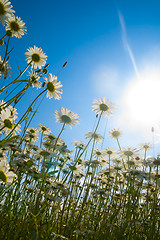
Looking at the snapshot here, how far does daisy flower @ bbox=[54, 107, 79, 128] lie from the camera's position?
2.69m

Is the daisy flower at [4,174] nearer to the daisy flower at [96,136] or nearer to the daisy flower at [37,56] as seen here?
the daisy flower at [37,56]

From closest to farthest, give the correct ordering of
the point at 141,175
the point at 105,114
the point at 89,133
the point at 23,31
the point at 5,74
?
the point at 5,74 → the point at 23,31 → the point at 141,175 → the point at 105,114 → the point at 89,133

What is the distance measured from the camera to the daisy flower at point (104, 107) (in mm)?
3287

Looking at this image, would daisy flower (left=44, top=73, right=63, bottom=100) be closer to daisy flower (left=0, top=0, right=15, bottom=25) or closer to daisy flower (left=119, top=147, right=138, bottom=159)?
daisy flower (left=0, top=0, right=15, bottom=25)

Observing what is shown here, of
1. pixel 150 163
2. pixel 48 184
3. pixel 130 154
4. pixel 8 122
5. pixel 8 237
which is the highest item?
pixel 130 154

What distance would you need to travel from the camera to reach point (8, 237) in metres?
1.55

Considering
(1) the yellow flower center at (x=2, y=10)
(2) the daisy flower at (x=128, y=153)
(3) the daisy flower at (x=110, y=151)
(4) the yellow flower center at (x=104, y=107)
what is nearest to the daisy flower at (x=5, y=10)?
(1) the yellow flower center at (x=2, y=10)

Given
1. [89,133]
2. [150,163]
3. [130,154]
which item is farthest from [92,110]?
[150,163]

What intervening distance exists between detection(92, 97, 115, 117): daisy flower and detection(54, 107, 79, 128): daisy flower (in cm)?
77

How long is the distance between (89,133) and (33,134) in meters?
1.14

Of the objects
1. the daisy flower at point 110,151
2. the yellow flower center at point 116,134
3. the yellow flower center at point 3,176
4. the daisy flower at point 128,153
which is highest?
the yellow flower center at point 116,134

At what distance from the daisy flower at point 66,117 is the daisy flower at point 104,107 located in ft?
2.54

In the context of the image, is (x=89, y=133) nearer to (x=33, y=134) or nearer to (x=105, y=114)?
(x=105, y=114)

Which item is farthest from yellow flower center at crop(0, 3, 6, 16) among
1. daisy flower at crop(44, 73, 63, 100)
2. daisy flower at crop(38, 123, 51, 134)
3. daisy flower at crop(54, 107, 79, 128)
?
daisy flower at crop(38, 123, 51, 134)
